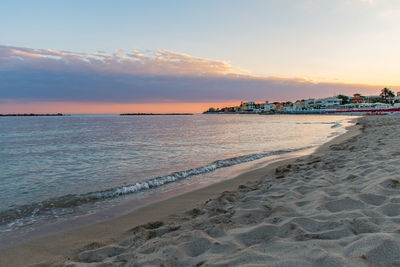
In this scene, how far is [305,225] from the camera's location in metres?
3.27

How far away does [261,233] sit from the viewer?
3219mm

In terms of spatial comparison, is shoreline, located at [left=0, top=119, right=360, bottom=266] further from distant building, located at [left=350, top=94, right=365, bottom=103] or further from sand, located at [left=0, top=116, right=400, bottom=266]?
distant building, located at [left=350, top=94, right=365, bottom=103]

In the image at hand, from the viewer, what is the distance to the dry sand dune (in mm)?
2388

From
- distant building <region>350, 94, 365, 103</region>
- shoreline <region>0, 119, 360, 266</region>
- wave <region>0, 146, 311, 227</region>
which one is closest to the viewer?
shoreline <region>0, 119, 360, 266</region>

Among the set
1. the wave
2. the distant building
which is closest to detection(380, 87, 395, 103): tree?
the distant building

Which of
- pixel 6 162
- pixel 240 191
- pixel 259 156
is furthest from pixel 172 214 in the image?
pixel 6 162

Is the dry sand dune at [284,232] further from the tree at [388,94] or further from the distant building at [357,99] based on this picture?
the distant building at [357,99]

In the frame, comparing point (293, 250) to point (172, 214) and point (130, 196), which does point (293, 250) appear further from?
point (130, 196)

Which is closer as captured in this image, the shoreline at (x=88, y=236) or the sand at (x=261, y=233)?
the sand at (x=261, y=233)

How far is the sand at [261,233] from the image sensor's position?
2.45 metres

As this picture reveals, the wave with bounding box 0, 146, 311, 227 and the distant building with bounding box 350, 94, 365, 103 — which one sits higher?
the distant building with bounding box 350, 94, 365, 103

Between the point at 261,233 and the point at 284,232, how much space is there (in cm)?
28

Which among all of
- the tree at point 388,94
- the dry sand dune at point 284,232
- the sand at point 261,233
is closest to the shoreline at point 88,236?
the sand at point 261,233

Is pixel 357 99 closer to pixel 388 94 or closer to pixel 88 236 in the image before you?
pixel 388 94
